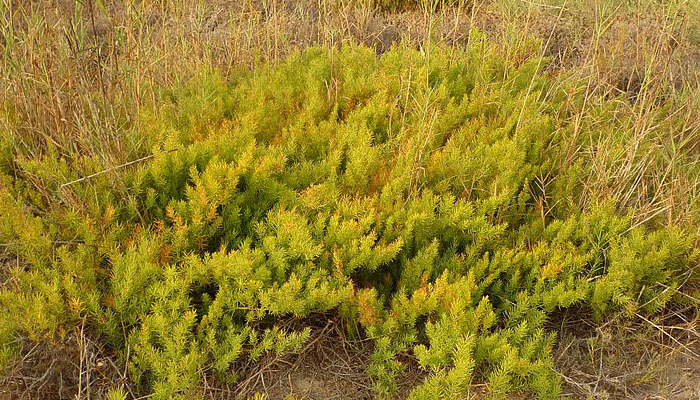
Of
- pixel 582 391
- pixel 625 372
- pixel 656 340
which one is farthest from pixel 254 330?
pixel 656 340

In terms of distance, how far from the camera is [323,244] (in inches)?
90.0

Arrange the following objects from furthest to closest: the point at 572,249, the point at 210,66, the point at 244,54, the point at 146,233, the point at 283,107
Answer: the point at 244,54 < the point at 210,66 < the point at 283,107 < the point at 572,249 < the point at 146,233

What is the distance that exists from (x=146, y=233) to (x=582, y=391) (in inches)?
63.5

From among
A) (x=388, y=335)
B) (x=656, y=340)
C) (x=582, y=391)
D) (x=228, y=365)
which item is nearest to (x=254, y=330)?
(x=228, y=365)

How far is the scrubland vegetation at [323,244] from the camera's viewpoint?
2.04 meters

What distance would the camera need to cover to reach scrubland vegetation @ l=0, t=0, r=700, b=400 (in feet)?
6.69

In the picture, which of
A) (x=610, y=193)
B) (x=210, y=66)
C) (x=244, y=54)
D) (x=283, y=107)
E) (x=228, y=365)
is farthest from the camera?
(x=244, y=54)

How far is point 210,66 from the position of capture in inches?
→ 130

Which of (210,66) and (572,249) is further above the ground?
(210,66)

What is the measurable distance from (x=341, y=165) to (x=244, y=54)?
3.98 feet

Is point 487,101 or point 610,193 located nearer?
point 610,193

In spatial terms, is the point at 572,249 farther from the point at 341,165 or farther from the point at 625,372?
the point at 341,165

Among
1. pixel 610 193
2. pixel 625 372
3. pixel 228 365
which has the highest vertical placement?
pixel 610 193

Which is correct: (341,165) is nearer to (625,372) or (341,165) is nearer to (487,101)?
(487,101)
